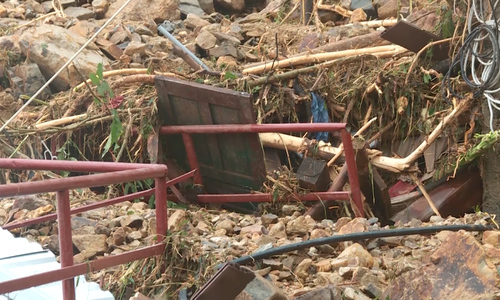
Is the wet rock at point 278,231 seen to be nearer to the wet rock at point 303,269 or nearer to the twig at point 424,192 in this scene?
the wet rock at point 303,269

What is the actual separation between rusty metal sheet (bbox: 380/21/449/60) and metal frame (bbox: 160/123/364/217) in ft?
4.58

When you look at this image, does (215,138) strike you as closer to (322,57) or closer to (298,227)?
(322,57)

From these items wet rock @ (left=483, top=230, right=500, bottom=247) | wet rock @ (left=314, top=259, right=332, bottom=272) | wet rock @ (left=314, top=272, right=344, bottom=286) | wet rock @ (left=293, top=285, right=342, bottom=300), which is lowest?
wet rock @ (left=483, top=230, right=500, bottom=247)

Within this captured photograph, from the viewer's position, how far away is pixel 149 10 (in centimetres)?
1105

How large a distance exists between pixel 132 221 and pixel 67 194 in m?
1.91

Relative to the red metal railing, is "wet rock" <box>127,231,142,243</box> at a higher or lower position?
lower

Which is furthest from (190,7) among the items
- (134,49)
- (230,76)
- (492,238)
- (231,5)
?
(492,238)

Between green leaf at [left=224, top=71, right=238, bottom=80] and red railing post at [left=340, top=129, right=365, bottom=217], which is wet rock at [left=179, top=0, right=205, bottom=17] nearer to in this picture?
green leaf at [left=224, top=71, right=238, bottom=80]

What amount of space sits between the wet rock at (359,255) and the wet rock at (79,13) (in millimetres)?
7297

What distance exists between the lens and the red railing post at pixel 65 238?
3.33 metres

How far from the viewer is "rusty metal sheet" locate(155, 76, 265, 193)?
642 centimetres

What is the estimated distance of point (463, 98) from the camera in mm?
6496

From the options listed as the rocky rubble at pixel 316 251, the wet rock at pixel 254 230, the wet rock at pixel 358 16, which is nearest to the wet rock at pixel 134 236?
the rocky rubble at pixel 316 251

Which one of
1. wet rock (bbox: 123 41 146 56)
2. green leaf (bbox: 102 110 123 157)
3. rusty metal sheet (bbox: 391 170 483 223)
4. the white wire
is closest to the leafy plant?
green leaf (bbox: 102 110 123 157)
